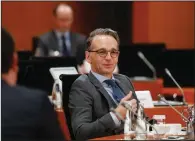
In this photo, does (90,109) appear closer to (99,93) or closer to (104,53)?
(99,93)

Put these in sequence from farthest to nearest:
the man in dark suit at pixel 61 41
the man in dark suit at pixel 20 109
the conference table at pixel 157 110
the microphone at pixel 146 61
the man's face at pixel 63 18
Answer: the microphone at pixel 146 61 → the man's face at pixel 63 18 → the man in dark suit at pixel 61 41 → the conference table at pixel 157 110 → the man in dark suit at pixel 20 109

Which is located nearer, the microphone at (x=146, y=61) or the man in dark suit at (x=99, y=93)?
the man in dark suit at (x=99, y=93)

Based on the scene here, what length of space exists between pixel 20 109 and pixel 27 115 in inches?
1.5

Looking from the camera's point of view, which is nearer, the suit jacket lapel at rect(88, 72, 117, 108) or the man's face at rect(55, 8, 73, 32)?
the suit jacket lapel at rect(88, 72, 117, 108)

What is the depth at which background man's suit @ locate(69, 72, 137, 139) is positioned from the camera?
366 cm

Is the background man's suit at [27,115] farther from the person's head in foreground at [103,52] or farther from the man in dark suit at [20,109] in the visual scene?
the person's head in foreground at [103,52]

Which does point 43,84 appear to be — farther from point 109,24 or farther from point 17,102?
point 109,24

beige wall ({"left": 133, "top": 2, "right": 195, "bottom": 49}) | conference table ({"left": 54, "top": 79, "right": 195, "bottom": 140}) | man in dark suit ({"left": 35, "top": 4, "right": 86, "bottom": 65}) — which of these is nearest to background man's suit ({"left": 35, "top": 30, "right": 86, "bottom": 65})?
man in dark suit ({"left": 35, "top": 4, "right": 86, "bottom": 65})

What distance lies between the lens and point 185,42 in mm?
10906

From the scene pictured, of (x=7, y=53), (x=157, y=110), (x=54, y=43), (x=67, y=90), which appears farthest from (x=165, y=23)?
(x=7, y=53)

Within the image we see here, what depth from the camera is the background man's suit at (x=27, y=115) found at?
264 centimetres

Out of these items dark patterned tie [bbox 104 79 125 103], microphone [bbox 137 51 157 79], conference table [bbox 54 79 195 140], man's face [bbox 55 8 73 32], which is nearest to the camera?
dark patterned tie [bbox 104 79 125 103]

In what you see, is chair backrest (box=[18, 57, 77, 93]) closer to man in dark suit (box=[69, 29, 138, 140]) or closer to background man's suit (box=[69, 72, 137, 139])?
man in dark suit (box=[69, 29, 138, 140])

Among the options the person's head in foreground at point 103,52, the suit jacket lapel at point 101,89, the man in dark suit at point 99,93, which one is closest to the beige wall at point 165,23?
the man in dark suit at point 99,93
